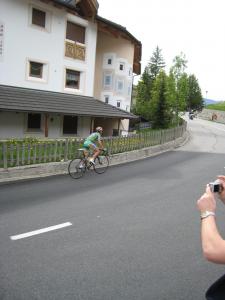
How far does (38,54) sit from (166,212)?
16.4 metres

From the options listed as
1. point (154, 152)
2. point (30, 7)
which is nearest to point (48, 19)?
point (30, 7)

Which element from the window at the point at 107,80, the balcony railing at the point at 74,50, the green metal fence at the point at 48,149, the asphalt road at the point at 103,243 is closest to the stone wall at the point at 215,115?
the window at the point at 107,80

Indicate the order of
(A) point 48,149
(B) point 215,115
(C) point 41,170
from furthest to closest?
(B) point 215,115
(A) point 48,149
(C) point 41,170

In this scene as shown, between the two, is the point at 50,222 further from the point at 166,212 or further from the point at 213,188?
the point at 213,188

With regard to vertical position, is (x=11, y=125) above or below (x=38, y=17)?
below

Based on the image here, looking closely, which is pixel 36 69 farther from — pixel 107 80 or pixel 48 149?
pixel 48 149

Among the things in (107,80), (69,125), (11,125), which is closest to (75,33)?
(107,80)

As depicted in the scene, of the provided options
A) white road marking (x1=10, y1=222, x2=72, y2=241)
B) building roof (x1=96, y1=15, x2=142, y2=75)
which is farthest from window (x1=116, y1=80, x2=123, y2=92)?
white road marking (x1=10, y1=222, x2=72, y2=241)

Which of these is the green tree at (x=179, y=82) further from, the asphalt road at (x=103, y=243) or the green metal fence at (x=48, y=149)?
the asphalt road at (x=103, y=243)

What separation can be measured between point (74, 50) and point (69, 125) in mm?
5399

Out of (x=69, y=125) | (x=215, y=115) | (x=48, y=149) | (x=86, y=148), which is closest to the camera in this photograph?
(x=48, y=149)

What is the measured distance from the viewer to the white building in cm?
1923

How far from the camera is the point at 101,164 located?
534 inches

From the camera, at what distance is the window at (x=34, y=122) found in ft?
69.5
